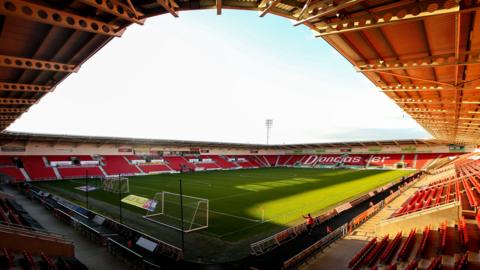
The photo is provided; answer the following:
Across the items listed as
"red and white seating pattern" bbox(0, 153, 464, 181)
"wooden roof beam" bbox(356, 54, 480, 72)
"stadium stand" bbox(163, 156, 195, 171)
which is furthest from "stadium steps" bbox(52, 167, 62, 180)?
"wooden roof beam" bbox(356, 54, 480, 72)

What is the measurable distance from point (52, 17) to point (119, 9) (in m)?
1.32

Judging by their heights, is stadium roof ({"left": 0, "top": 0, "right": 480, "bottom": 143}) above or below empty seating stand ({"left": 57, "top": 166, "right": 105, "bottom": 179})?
above

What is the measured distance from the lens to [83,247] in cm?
1393

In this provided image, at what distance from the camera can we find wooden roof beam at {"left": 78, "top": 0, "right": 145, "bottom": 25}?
4944 millimetres

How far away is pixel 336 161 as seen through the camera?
6569 centimetres

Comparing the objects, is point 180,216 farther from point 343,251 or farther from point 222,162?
point 222,162

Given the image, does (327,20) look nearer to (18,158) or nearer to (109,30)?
(109,30)

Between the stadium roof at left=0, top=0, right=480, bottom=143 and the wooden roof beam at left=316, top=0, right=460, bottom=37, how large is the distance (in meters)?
0.02

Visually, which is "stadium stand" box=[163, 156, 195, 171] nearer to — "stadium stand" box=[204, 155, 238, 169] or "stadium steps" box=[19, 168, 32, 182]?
"stadium stand" box=[204, 155, 238, 169]

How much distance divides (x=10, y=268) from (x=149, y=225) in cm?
972

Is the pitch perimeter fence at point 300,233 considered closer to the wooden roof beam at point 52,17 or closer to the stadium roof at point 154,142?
the wooden roof beam at point 52,17

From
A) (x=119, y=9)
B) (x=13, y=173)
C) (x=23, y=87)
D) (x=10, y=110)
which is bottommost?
(x=13, y=173)

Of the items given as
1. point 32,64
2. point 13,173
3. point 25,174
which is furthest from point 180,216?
point 13,173

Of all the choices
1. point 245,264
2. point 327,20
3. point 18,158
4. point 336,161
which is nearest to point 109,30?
point 327,20
